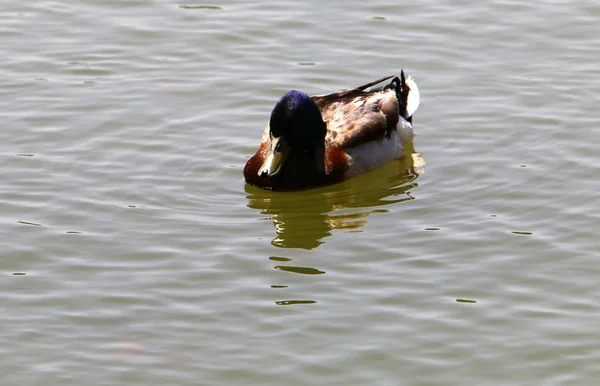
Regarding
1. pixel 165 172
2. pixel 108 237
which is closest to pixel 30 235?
pixel 108 237

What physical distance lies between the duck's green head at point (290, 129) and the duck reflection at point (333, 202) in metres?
0.31

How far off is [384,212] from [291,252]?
1204 millimetres

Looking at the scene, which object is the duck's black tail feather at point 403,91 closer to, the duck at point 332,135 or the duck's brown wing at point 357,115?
the duck at point 332,135

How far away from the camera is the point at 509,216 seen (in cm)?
1065

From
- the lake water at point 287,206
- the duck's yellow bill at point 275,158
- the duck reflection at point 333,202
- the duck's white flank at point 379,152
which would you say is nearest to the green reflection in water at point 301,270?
the lake water at point 287,206

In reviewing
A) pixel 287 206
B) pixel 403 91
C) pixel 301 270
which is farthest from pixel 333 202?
pixel 403 91

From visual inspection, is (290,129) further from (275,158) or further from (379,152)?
(379,152)

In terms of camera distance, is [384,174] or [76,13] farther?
[76,13]

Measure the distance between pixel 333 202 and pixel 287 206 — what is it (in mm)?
435

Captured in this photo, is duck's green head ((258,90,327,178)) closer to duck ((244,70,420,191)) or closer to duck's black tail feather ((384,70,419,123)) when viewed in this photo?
duck ((244,70,420,191))

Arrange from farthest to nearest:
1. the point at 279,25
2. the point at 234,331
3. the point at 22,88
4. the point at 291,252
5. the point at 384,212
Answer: the point at 279,25
the point at 22,88
the point at 384,212
the point at 291,252
the point at 234,331

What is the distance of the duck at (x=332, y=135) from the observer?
1175cm

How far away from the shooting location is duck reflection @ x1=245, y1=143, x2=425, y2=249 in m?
10.7

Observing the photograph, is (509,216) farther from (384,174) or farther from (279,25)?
(279,25)
